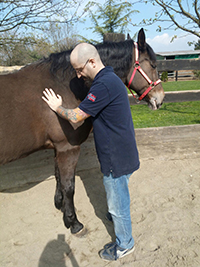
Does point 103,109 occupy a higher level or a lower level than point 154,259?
higher

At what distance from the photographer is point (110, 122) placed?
62.7 inches

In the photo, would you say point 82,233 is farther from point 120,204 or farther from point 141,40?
point 141,40

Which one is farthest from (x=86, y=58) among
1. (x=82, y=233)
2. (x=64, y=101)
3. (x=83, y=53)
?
(x=82, y=233)

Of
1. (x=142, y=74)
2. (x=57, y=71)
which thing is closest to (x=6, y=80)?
(x=57, y=71)

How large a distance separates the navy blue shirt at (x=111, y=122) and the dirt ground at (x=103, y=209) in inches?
39.3

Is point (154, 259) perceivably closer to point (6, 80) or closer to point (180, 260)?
point (180, 260)

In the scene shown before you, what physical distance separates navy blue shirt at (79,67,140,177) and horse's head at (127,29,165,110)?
760 millimetres

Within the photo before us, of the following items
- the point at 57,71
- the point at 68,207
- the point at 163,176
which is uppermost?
the point at 57,71

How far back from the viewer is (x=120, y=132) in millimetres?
1620

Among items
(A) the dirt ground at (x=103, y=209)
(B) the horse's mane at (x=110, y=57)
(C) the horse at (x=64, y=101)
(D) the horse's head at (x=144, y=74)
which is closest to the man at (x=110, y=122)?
(C) the horse at (x=64, y=101)

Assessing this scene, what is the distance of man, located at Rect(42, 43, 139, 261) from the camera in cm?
149

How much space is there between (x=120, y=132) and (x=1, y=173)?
7.47 feet

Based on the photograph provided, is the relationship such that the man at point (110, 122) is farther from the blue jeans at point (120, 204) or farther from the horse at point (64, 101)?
the horse at point (64, 101)

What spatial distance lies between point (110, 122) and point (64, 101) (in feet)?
2.34
